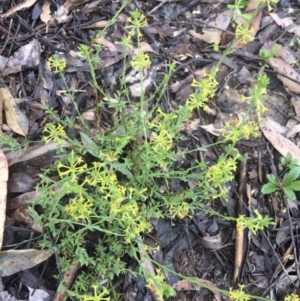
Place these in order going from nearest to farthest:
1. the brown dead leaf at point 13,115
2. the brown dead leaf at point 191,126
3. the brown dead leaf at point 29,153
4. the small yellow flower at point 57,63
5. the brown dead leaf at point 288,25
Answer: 1. the small yellow flower at point 57,63
2. the brown dead leaf at point 29,153
3. the brown dead leaf at point 13,115
4. the brown dead leaf at point 191,126
5. the brown dead leaf at point 288,25

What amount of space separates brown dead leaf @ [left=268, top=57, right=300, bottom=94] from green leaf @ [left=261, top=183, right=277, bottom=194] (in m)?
0.52

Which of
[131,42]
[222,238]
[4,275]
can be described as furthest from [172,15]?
[4,275]

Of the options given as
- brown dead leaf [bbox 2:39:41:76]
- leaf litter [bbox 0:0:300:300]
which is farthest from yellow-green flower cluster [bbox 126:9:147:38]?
brown dead leaf [bbox 2:39:41:76]

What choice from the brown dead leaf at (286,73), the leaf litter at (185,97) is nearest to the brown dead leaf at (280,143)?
the leaf litter at (185,97)

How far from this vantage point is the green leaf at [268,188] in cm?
236

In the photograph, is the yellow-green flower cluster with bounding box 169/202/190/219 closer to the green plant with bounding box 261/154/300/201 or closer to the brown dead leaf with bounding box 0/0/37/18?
the green plant with bounding box 261/154/300/201

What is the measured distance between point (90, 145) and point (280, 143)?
2.92 feet

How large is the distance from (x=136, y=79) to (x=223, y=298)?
102 centimetres

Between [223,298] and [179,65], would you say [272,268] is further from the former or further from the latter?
[179,65]

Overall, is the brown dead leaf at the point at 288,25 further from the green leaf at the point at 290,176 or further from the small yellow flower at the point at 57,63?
the small yellow flower at the point at 57,63

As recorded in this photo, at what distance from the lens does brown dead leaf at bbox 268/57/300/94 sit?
8.60 feet

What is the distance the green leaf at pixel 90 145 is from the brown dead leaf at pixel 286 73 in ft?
3.37

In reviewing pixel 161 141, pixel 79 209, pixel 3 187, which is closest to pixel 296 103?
pixel 161 141

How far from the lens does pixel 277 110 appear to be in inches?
102
